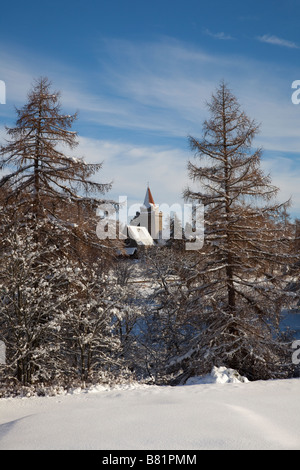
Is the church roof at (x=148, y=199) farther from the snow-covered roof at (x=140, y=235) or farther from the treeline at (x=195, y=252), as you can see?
the treeline at (x=195, y=252)

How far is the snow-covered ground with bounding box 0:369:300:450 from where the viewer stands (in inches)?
170

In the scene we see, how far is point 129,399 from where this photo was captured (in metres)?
7.16

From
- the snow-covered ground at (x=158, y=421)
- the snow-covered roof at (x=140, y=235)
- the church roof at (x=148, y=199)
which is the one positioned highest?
the church roof at (x=148, y=199)

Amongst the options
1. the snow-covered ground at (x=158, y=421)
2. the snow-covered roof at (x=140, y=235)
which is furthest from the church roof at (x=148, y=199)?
the snow-covered ground at (x=158, y=421)

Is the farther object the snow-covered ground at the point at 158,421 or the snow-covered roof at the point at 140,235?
the snow-covered roof at the point at 140,235

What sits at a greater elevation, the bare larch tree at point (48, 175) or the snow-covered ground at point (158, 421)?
the bare larch tree at point (48, 175)

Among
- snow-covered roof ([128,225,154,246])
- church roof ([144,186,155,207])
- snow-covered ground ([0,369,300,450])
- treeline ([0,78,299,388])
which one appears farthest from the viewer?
church roof ([144,186,155,207])

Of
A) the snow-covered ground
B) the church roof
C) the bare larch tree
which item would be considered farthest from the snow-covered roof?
the snow-covered ground

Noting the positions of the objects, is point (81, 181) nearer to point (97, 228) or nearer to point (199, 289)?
point (97, 228)

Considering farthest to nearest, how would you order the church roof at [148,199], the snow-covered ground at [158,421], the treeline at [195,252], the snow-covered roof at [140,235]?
the church roof at [148,199], the snow-covered roof at [140,235], the treeline at [195,252], the snow-covered ground at [158,421]

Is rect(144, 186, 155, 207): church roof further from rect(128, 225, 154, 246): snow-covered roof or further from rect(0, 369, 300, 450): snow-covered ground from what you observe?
rect(0, 369, 300, 450): snow-covered ground

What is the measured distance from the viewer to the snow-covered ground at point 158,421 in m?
4.31

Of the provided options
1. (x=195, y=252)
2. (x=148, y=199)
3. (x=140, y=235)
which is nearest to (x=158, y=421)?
(x=195, y=252)

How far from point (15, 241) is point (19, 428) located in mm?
6681
